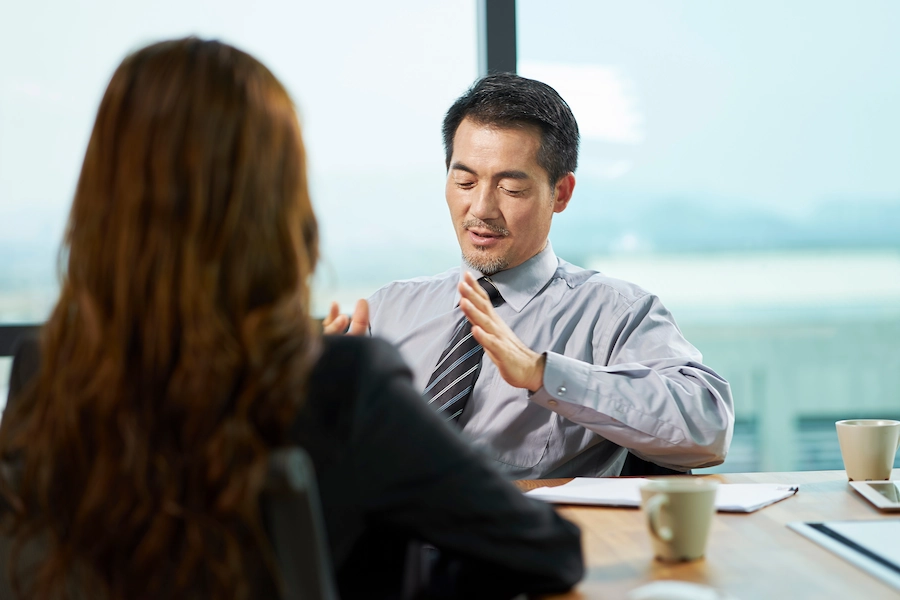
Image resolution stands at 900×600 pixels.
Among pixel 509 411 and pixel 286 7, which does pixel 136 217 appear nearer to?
pixel 509 411

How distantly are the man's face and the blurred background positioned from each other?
88cm

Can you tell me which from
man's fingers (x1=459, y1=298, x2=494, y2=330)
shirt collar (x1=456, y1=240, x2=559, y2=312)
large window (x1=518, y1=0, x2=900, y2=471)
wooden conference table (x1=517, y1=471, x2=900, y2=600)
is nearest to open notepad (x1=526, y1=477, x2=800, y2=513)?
wooden conference table (x1=517, y1=471, x2=900, y2=600)

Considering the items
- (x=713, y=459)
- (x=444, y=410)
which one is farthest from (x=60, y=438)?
(x=713, y=459)

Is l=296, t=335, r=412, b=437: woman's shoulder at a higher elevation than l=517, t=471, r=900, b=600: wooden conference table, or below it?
higher

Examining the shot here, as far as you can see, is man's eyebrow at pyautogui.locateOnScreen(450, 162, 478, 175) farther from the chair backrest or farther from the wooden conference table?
the chair backrest

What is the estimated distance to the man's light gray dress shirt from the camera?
1.54 meters

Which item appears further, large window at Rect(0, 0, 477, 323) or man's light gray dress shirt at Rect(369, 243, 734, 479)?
large window at Rect(0, 0, 477, 323)

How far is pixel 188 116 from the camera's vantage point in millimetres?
696

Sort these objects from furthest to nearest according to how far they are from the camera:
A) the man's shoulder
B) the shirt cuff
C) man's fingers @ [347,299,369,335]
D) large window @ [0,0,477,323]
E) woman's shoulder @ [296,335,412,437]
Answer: large window @ [0,0,477,323]
the man's shoulder
man's fingers @ [347,299,369,335]
the shirt cuff
woman's shoulder @ [296,335,412,437]

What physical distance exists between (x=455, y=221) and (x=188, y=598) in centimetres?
139

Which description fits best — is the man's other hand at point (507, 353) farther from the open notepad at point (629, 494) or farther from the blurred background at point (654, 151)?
the blurred background at point (654, 151)

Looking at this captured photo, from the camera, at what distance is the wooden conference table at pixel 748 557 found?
0.88m

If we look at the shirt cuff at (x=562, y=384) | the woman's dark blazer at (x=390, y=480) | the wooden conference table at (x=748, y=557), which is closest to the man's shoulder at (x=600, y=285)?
the shirt cuff at (x=562, y=384)

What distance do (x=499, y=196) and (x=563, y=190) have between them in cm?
23
